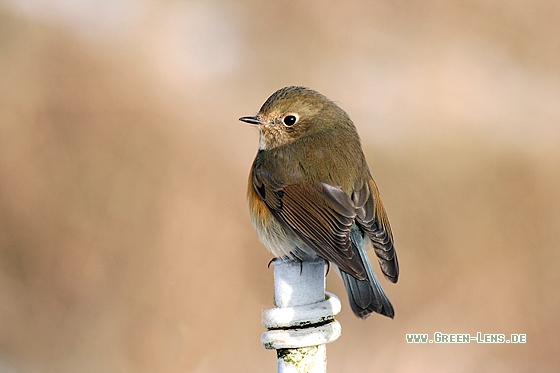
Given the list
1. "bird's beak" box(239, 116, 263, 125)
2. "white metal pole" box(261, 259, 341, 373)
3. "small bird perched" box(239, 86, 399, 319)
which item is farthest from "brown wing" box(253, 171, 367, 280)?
"white metal pole" box(261, 259, 341, 373)

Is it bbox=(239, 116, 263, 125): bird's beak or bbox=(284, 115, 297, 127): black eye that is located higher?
bbox=(284, 115, 297, 127): black eye

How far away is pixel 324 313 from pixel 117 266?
428 cm

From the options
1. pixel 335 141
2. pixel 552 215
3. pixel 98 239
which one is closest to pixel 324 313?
pixel 335 141

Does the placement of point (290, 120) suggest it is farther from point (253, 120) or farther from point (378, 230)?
point (378, 230)

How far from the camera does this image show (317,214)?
12.6 feet

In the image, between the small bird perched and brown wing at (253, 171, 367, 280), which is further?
the small bird perched

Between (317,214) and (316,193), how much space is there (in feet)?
0.51

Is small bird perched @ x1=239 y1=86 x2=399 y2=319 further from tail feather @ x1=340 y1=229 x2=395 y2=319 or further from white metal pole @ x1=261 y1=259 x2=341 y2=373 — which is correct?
white metal pole @ x1=261 y1=259 x2=341 y2=373

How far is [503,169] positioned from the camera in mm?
7805

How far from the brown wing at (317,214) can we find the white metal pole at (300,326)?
22.2 inches

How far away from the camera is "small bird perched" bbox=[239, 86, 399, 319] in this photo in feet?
11.9

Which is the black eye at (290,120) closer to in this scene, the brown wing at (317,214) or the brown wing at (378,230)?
the brown wing at (317,214)

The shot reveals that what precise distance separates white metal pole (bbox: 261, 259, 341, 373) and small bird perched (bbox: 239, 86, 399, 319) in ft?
1.62

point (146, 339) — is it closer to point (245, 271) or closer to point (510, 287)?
point (245, 271)
